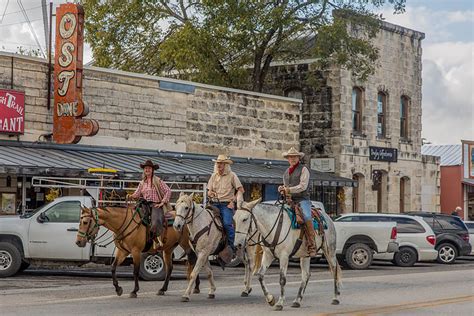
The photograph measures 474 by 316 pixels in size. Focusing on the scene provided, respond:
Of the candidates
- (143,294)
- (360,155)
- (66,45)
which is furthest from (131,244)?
(360,155)

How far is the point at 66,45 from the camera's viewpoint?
86.8 feet

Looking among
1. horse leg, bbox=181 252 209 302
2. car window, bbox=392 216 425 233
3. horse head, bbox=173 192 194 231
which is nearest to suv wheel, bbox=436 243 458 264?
car window, bbox=392 216 425 233

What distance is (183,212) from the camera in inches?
609

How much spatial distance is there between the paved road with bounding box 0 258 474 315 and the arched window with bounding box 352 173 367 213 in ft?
51.4

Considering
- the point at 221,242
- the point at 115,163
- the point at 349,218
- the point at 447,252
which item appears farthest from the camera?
the point at 447,252

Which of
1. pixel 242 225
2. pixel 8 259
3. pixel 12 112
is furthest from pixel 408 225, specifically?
pixel 242 225

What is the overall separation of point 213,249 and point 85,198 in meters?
5.23

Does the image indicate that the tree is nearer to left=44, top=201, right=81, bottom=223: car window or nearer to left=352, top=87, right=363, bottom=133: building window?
left=352, top=87, right=363, bottom=133: building window

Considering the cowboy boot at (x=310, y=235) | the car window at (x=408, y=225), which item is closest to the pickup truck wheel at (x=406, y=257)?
the car window at (x=408, y=225)

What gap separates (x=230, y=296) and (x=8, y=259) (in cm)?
613

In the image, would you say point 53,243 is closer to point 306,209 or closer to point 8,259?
point 8,259

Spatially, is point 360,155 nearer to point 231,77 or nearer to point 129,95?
point 231,77

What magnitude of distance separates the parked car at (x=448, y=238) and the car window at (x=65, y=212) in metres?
13.8

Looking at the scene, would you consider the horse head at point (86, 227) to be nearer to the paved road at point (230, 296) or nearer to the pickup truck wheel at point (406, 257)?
the paved road at point (230, 296)
